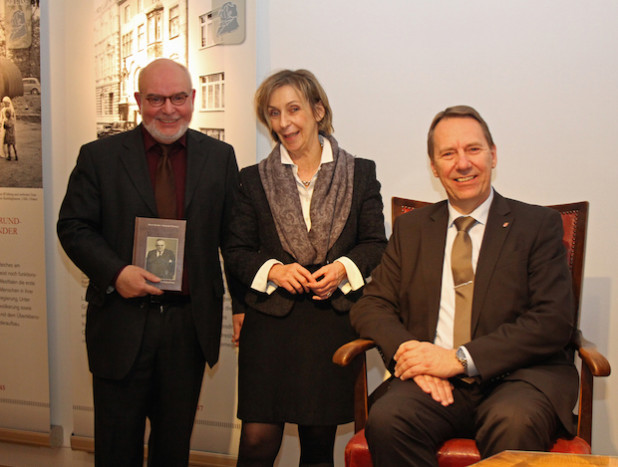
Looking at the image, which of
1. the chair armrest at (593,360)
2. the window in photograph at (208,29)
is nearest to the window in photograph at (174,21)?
the window in photograph at (208,29)

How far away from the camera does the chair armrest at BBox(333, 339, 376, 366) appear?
2.41m

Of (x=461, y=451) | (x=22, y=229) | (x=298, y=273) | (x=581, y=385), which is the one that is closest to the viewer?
(x=461, y=451)

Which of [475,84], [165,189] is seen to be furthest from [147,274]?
[475,84]

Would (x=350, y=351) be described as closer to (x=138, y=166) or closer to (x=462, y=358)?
(x=462, y=358)

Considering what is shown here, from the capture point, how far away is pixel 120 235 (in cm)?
273

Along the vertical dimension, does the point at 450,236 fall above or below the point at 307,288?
above

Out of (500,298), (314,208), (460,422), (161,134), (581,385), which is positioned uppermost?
(161,134)

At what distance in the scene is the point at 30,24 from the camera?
12.7 feet

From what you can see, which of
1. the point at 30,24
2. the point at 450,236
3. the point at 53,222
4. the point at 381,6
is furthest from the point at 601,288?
the point at 30,24

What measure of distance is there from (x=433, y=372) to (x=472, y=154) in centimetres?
84

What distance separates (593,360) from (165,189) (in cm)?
180

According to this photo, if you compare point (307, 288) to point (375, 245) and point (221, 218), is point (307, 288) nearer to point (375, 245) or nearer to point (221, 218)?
point (375, 245)

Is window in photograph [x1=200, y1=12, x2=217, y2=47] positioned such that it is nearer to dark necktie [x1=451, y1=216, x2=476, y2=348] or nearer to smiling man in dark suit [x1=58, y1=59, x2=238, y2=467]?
smiling man in dark suit [x1=58, y1=59, x2=238, y2=467]

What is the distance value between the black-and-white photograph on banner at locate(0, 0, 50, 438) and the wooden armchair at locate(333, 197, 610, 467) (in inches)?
91.3
